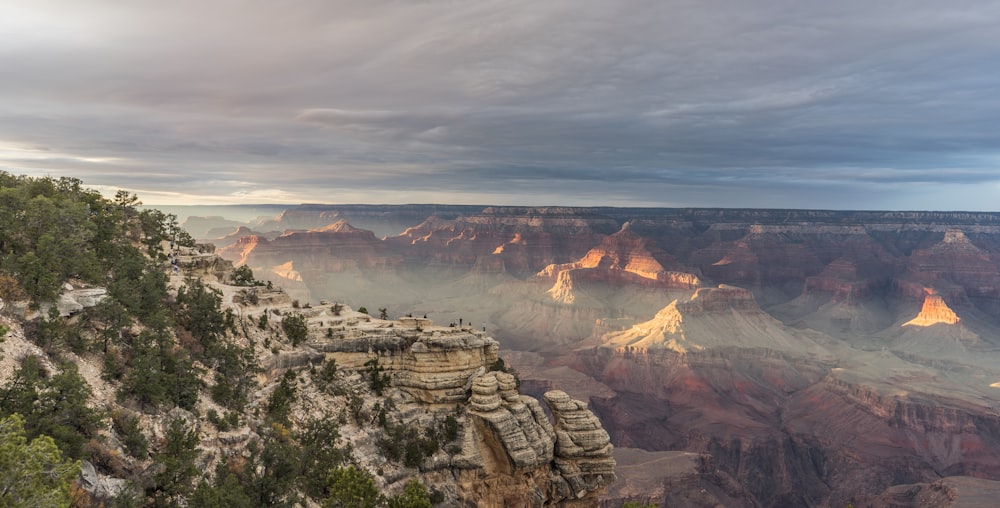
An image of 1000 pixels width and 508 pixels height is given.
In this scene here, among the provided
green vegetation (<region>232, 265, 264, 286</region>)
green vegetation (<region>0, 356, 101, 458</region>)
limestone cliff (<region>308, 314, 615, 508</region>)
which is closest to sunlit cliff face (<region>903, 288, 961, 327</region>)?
limestone cliff (<region>308, 314, 615, 508</region>)

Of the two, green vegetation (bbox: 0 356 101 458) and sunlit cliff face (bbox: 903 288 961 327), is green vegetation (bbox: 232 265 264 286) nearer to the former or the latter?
green vegetation (bbox: 0 356 101 458)

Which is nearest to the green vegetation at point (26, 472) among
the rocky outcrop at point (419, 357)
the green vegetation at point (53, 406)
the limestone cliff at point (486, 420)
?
the green vegetation at point (53, 406)

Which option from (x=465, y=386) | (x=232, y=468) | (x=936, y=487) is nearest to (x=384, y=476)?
(x=465, y=386)

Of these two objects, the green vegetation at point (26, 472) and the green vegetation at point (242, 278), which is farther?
the green vegetation at point (242, 278)

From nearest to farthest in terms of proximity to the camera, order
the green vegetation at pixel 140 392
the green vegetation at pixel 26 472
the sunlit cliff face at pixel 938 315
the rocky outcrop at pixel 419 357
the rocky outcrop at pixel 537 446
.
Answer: the green vegetation at pixel 26 472 → the green vegetation at pixel 140 392 → the rocky outcrop at pixel 537 446 → the rocky outcrop at pixel 419 357 → the sunlit cliff face at pixel 938 315

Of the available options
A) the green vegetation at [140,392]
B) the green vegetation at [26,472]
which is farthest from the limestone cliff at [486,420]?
the green vegetation at [26,472]

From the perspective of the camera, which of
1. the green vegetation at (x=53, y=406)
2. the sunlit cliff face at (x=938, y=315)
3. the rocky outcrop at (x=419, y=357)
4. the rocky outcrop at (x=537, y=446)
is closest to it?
the green vegetation at (x=53, y=406)

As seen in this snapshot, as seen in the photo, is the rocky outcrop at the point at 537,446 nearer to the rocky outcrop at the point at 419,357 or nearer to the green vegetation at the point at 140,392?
the rocky outcrop at the point at 419,357

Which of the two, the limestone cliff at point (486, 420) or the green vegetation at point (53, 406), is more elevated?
the green vegetation at point (53, 406)

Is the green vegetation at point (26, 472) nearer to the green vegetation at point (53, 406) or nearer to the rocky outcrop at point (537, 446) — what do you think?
the green vegetation at point (53, 406)

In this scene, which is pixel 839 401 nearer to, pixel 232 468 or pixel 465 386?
pixel 465 386

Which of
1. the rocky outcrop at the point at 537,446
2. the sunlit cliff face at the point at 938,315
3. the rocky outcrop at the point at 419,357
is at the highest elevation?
the rocky outcrop at the point at 419,357
